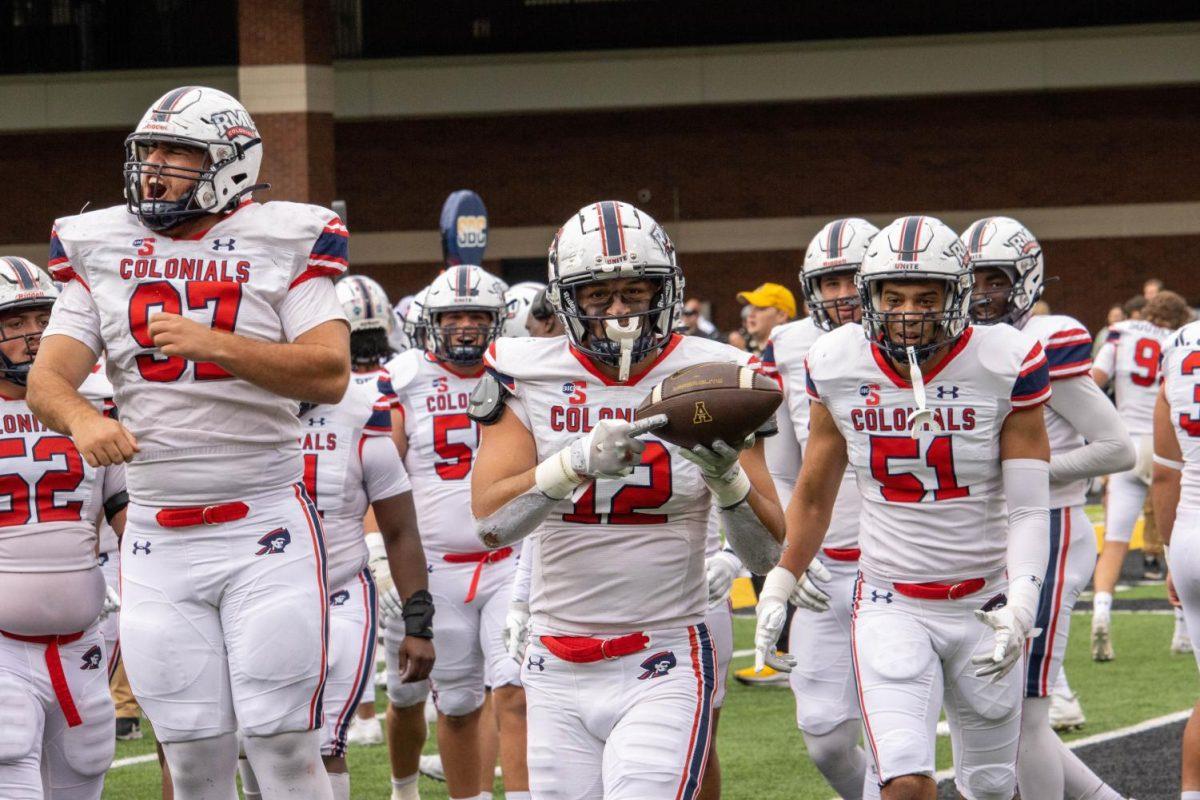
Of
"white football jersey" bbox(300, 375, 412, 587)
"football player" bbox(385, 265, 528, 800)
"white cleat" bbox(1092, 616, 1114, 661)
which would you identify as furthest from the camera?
"white cleat" bbox(1092, 616, 1114, 661)

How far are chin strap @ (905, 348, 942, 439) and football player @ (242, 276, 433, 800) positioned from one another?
1621 millimetres

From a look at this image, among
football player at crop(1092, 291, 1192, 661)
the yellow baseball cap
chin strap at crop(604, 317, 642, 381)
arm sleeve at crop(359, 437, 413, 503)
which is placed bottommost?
football player at crop(1092, 291, 1192, 661)

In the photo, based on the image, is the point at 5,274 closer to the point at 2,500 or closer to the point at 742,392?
the point at 2,500

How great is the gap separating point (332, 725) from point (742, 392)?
2.56 m

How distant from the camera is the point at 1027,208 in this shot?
2341 centimetres

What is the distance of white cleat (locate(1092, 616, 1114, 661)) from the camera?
31.1 ft

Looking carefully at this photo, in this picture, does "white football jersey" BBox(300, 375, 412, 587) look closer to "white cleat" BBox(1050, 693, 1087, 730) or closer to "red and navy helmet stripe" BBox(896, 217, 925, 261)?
"red and navy helmet stripe" BBox(896, 217, 925, 261)

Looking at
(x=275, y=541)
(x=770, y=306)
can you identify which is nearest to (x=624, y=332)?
(x=275, y=541)

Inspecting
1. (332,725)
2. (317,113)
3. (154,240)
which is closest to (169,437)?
(154,240)

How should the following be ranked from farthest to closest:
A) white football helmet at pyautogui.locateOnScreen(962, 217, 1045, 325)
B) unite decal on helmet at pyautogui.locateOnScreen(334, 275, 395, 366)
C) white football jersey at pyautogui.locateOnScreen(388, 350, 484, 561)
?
unite decal on helmet at pyautogui.locateOnScreen(334, 275, 395, 366)
white football jersey at pyautogui.locateOnScreen(388, 350, 484, 561)
white football helmet at pyautogui.locateOnScreen(962, 217, 1045, 325)

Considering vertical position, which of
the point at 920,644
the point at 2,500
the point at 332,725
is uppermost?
the point at 2,500

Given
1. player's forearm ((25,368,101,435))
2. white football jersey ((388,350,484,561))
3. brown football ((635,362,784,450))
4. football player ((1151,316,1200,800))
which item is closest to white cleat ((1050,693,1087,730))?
football player ((1151,316,1200,800))

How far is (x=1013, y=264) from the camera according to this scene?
6141mm

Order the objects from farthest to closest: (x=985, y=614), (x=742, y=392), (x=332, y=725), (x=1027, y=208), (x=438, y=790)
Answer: (x=1027, y=208) → (x=438, y=790) → (x=332, y=725) → (x=985, y=614) → (x=742, y=392)
